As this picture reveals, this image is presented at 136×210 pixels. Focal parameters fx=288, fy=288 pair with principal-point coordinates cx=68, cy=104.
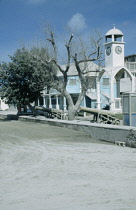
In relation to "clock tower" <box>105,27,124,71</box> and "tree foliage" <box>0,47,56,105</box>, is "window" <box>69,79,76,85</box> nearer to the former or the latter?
"clock tower" <box>105,27,124,71</box>

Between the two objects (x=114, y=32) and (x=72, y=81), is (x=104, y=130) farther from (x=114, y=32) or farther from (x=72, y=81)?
(x=72, y=81)

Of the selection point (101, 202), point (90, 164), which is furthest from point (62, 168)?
point (101, 202)

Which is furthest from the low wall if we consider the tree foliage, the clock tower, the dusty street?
the clock tower

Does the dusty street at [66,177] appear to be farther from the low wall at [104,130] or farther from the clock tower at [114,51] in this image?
the clock tower at [114,51]

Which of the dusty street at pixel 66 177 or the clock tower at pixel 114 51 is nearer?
the dusty street at pixel 66 177

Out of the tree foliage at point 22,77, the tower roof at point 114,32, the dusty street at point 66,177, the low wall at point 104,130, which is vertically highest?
the tower roof at point 114,32

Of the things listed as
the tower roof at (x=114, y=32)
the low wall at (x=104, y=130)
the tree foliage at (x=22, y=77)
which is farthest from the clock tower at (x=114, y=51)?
the low wall at (x=104, y=130)

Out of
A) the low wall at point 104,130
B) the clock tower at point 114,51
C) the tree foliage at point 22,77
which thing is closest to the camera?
the low wall at point 104,130

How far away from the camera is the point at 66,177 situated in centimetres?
695

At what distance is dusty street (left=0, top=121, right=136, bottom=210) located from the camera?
530 centimetres

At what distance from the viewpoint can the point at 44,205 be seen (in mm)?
5156

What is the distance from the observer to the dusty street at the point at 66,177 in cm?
530

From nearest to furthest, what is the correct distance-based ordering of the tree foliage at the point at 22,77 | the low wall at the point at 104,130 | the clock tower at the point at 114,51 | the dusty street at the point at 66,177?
1. the dusty street at the point at 66,177
2. the low wall at the point at 104,130
3. the tree foliage at the point at 22,77
4. the clock tower at the point at 114,51

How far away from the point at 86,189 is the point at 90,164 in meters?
2.33
